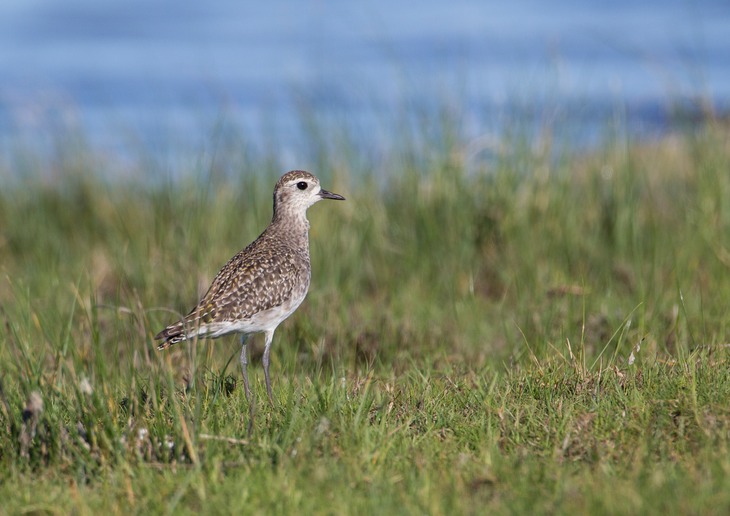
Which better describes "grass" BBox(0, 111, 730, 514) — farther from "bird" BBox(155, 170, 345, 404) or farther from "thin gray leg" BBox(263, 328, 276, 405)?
"bird" BBox(155, 170, 345, 404)

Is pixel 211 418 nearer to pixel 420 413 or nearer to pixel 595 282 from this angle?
pixel 420 413

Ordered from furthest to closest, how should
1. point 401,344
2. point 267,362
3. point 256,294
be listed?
point 401,344 → point 256,294 → point 267,362

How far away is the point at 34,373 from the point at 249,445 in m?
1.21

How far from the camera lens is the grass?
186 inches

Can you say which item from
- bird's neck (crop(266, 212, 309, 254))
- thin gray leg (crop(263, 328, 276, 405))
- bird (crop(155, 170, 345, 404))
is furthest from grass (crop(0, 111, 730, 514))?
bird's neck (crop(266, 212, 309, 254))

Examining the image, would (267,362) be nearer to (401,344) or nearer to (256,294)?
(256,294)

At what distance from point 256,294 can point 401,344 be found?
1700 mm

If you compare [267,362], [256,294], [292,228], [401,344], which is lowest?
[401,344]

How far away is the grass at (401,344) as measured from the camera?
4719mm

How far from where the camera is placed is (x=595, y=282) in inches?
372

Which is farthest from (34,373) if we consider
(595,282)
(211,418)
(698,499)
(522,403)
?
(595,282)

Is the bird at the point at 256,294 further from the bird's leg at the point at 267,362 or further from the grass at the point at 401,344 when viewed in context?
the grass at the point at 401,344

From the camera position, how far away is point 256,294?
268 inches

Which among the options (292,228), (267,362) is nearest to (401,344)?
(292,228)
